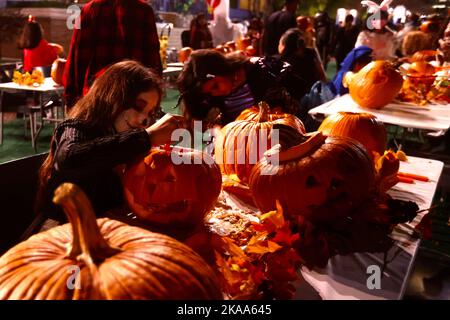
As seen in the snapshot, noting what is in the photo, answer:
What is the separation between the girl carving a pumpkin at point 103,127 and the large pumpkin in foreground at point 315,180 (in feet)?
1.28

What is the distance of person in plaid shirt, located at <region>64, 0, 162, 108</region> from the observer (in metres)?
2.73

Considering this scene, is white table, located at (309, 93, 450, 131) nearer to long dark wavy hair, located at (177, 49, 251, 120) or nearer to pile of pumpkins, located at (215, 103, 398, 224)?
long dark wavy hair, located at (177, 49, 251, 120)

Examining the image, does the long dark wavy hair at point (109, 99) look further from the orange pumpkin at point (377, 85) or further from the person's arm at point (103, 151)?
the orange pumpkin at point (377, 85)

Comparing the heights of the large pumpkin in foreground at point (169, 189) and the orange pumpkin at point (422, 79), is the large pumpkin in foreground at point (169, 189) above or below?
below

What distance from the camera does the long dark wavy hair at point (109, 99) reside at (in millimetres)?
1608

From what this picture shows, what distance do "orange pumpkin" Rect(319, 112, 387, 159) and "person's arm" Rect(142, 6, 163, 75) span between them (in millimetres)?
1412

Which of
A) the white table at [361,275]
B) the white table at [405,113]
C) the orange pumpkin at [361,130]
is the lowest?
the white table at [361,275]

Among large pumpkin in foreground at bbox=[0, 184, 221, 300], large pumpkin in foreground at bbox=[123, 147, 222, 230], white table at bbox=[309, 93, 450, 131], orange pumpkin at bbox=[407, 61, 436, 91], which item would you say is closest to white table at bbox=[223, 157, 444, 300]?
large pumpkin in foreground at bbox=[0, 184, 221, 300]

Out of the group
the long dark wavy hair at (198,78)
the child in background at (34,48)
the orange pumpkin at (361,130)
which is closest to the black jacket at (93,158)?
the long dark wavy hair at (198,78)

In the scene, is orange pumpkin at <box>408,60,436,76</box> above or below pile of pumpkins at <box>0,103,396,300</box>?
above

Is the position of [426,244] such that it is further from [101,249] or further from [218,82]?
[101,249]

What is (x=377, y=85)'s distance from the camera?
3152 millimetres

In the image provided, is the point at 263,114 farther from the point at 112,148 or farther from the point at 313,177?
the point at 112,148

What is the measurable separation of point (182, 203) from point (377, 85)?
7.61 ft
